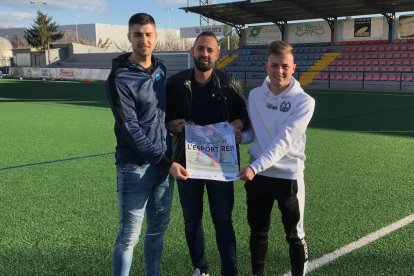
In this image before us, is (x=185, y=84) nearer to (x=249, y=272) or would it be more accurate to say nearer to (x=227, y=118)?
(x=227, y=118)

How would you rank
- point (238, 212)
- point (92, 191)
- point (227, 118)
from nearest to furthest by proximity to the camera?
point (227, 118) → point (238, 212) → point (92, 191)

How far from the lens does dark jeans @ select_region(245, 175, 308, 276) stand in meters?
2.89

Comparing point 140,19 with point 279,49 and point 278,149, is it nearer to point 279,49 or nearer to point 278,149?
point 279,49

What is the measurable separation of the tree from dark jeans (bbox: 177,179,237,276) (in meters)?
55.5

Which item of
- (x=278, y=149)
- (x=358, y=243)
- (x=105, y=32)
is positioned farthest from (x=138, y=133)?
(x=105, y=32)

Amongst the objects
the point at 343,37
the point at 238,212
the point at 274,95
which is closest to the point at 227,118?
the point at 274,95

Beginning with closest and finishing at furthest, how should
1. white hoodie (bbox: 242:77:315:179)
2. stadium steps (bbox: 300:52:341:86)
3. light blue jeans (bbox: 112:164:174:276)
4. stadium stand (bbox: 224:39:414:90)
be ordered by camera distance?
Result: light blue jeans (bbox: 112:164:174:276)
white hoodie (bbox: 242:77:315:179)
stadium stand (bbox: 224:39:414:90)
stadium steps (bbox: 300:52:341:86)

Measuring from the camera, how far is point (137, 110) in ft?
8.30

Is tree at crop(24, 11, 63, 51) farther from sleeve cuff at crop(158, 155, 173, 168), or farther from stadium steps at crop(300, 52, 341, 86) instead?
sleeve cuff at crop(158, 155, 173, 168)

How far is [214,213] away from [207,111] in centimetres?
70

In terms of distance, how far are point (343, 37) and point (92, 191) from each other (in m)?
27.6

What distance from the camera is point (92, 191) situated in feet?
17.5

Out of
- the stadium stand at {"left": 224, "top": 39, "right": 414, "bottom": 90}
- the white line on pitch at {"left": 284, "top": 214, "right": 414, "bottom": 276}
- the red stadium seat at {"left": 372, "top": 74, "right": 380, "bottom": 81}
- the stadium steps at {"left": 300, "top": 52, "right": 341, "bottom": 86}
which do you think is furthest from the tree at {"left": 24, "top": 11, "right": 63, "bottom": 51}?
the white line on pitch at {"left": 284, "top": 214, "right": 414, "bottom": 276}

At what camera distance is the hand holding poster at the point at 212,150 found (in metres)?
2.81
